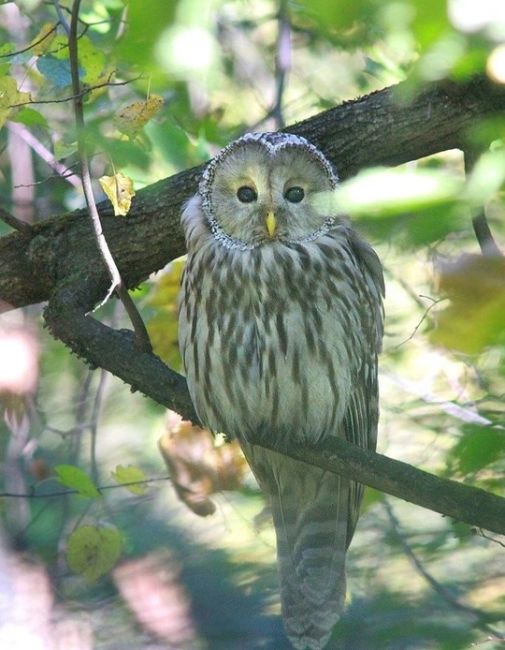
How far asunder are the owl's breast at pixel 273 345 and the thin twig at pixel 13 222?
51cm

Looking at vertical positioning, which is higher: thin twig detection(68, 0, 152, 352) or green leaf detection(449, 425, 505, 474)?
thin twig detection(68, 0, 152, 352)

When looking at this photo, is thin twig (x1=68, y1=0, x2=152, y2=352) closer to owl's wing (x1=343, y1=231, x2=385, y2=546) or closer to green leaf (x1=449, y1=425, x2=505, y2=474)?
owl's wing (x1=343, y1=231, x2=385, y2=546)

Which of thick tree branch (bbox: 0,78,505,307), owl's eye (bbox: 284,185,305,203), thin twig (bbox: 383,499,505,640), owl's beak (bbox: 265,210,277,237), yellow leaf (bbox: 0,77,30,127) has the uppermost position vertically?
thick tree branch (bbox: 0,78,505,307)

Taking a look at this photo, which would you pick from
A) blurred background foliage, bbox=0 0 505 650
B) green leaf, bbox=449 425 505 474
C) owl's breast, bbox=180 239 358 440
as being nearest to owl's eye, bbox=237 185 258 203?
owl's breast, bbox=180 239 358 440

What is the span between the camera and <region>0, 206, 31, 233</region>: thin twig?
2.62m

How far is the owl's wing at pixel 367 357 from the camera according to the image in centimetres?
283

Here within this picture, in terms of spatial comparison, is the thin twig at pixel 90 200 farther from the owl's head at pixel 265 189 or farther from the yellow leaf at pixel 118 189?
the owl's head at pixel 265 189

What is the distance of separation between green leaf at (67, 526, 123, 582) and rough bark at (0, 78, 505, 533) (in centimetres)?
54

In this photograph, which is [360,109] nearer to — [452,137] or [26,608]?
[452,137]

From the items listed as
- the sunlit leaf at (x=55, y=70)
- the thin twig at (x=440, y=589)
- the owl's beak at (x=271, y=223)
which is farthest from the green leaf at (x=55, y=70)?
the thin twig at (x=440, y=589)

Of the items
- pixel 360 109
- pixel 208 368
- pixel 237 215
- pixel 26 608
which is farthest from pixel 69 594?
pixel 360 109

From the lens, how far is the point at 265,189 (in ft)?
8.79

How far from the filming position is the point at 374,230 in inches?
23.4

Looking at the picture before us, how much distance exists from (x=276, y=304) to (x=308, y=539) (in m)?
0.82
